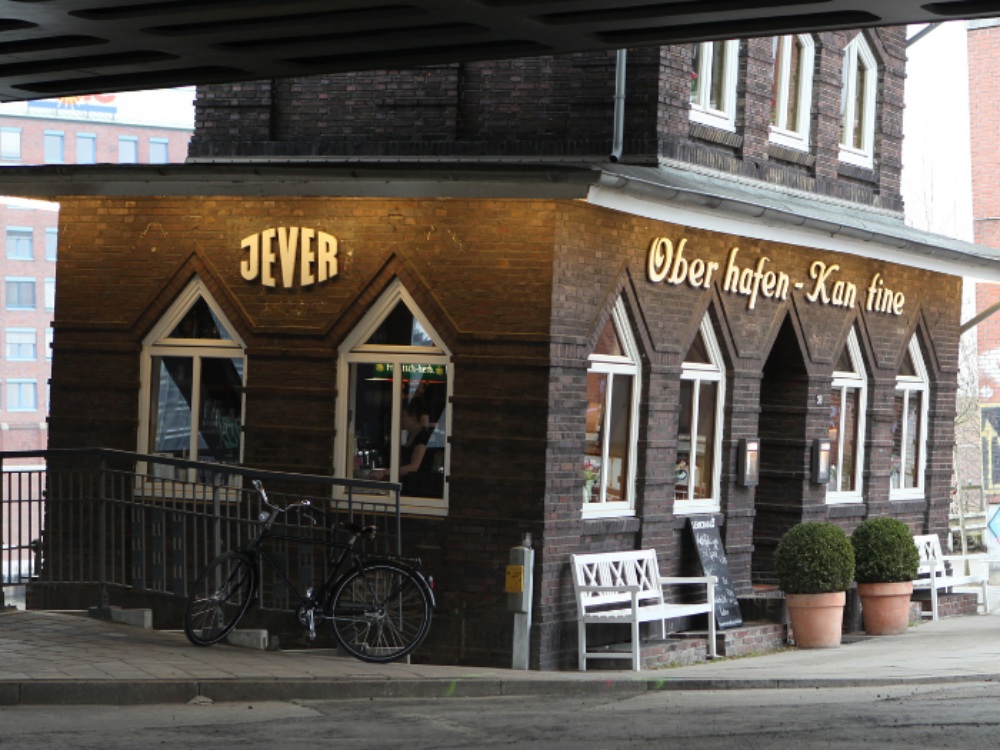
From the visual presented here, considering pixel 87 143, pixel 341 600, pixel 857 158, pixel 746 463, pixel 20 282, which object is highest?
pixel 87 143

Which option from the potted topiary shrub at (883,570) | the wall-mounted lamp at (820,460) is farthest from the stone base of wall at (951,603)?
the wall-mounted lamp at (820,460)

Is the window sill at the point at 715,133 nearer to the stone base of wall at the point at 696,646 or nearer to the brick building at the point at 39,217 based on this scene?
the stone base of wall at the point at 696,646

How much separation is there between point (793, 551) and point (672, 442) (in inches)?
63.8

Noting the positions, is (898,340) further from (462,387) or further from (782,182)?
(462,387)

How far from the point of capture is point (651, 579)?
51.8 feet

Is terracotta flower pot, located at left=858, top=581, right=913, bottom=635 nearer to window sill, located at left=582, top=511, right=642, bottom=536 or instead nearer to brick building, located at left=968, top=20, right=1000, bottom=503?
window sill, located at left=582, top=511, right=642, bottom=536

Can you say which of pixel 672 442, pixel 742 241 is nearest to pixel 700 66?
pixel 742 241

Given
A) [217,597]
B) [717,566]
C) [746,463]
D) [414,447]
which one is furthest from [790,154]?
[217,597]

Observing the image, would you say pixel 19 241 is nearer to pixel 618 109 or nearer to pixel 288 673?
pixel 618 109

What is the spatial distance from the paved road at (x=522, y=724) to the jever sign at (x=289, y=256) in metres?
4.45

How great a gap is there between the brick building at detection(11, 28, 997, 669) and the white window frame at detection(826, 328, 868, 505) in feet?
0.65

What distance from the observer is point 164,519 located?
43.9ft

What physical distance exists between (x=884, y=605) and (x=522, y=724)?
8.44m

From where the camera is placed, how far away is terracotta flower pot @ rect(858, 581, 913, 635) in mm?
18234
